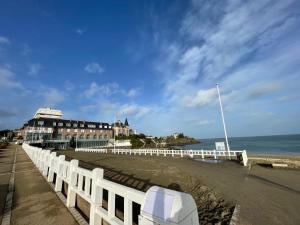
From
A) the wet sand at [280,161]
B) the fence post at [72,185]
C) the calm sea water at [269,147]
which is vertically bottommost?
the calm sea water at [269,147]

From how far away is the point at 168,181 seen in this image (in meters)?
8.39

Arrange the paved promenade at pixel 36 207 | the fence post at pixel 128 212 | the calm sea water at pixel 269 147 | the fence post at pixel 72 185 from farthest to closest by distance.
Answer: the calm sea water at pixel 269 147 < the fence post at pixel 72 185 < the paved promenade at pixel 36 207 < the fence post at pixel 128 212

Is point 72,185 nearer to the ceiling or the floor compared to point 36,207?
nearer to the ceiling

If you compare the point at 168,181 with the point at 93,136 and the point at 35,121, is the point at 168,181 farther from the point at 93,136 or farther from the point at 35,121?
the point at 93,136

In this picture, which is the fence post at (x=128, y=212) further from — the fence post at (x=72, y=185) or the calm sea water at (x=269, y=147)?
the calm sea water at (x=269, y=147)

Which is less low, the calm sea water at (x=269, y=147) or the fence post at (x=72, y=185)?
the fence post at (x=72, y=185)

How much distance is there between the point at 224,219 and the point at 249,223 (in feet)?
1.92

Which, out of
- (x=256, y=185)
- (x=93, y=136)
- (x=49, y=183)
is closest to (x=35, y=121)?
(x=93, y=136)

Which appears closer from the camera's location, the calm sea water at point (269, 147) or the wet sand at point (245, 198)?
the wet sand at point (245, 198)

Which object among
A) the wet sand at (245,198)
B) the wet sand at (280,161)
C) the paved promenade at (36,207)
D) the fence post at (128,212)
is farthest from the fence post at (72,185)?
the wet sand at (280,161)

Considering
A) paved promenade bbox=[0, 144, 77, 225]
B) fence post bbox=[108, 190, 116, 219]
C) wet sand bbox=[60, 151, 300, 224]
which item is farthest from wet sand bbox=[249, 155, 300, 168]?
paved promenade bbox=[0, 144, 77, 225]

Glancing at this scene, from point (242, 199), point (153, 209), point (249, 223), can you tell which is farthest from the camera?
point (242, 199)

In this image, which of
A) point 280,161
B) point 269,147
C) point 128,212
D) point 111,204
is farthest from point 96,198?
point 269,147

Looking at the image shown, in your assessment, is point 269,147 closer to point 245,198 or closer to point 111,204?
point 245,198
